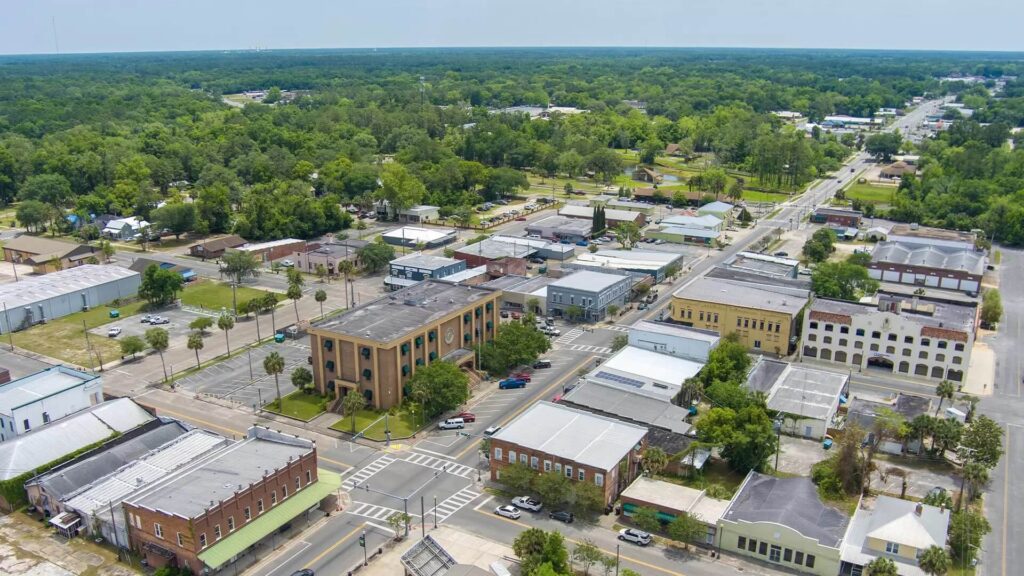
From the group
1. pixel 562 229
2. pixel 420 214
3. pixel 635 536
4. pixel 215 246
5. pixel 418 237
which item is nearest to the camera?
pixel 635 536

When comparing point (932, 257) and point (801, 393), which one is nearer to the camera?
point (801, 393)

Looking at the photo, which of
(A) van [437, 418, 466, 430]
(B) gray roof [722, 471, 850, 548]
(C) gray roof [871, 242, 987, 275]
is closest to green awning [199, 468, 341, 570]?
(A) van [437, 418, 466, 430]

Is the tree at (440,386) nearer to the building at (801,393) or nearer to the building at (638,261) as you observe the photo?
the building at (801,393)

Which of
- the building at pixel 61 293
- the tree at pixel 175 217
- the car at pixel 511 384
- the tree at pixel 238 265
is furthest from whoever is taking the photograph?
the tree at pixel 175 217

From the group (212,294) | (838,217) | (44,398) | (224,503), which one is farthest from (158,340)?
(838,217)

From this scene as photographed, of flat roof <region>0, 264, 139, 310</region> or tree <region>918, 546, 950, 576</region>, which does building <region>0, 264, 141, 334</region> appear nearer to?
flat roof <region>0, 264, 139, 310</region>

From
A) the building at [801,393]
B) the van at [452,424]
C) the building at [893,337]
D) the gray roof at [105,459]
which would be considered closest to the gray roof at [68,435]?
the gray roof at [105,459]

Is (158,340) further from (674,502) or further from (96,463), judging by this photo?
(674,502)
